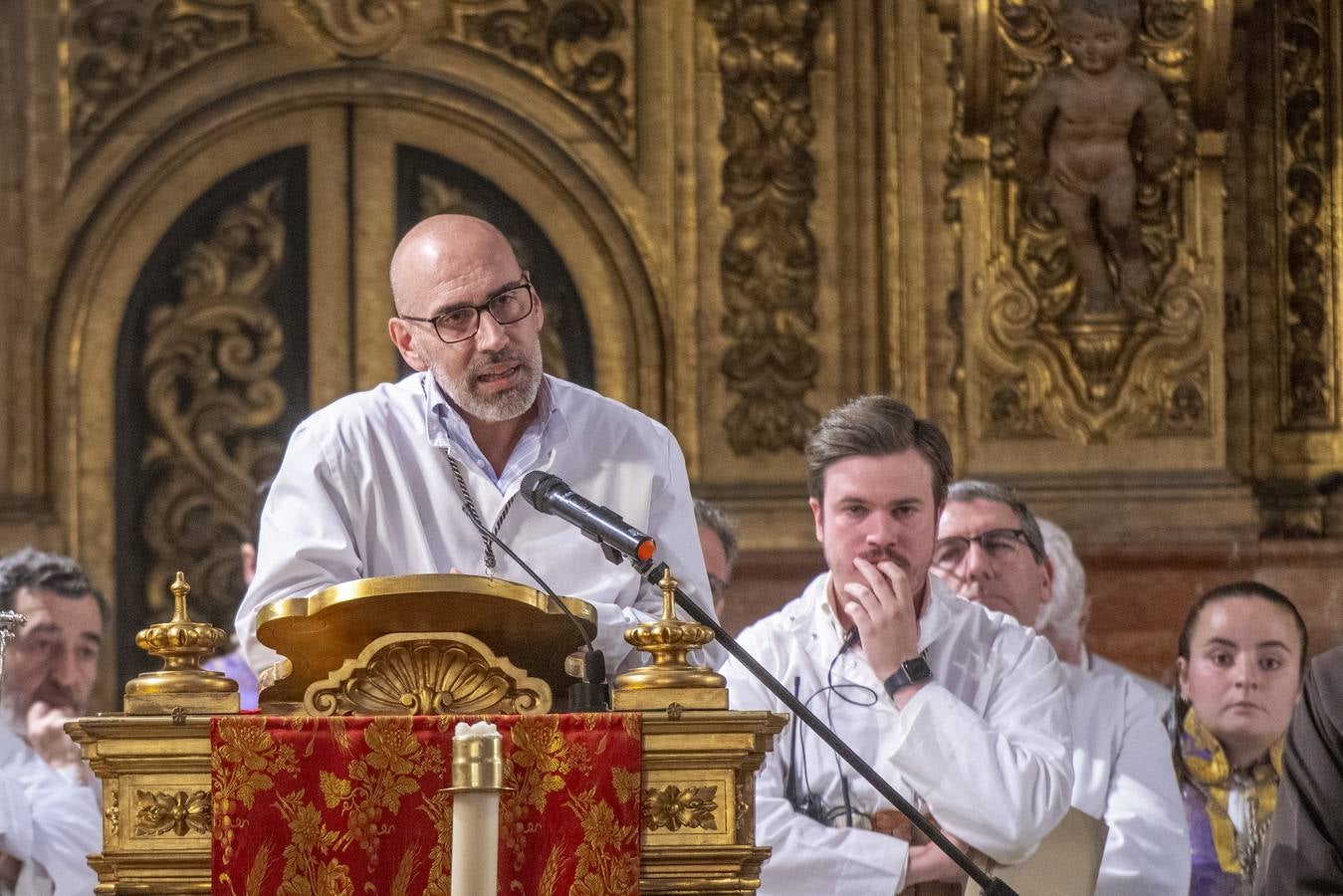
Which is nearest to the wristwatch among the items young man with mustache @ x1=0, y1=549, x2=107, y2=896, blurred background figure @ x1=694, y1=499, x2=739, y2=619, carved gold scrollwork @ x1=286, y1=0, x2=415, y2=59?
blurred background figure @ x1=694, y1=499, x2=739, y2=619

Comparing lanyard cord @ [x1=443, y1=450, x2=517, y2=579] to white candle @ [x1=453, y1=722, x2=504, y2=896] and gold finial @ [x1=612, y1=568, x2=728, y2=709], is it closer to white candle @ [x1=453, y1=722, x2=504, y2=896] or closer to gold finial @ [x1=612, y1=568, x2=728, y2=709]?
gold finial @ [x1=612, y1=568, x2=728, y2=709]

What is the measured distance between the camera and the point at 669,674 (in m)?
3.03

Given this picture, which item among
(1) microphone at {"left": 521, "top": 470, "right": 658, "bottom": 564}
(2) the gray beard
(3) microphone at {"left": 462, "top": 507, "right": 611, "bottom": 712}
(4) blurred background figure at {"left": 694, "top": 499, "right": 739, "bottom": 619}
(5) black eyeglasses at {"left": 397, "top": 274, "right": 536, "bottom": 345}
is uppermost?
(5) black eyeglasses at {"left": 397, "top": 274, "right": 536, "bottom": 345}

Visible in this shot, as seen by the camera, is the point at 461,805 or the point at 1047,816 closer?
the point at 461,805

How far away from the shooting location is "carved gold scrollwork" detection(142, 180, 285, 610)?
24.9 ft

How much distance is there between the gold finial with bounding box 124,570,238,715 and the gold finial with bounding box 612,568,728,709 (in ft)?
1.73

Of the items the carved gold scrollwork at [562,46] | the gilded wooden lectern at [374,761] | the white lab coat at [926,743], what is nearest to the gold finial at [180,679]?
the gilded wooden lectern at [374,761]

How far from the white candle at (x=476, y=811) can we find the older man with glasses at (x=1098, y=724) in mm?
2140

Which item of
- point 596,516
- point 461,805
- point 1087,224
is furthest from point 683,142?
point 461,805

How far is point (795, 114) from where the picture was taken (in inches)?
298

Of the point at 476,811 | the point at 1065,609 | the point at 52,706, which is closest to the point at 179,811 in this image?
the point at 476,811

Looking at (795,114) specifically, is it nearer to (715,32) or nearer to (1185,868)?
(715,32)

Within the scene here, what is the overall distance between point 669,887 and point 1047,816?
3.88ft

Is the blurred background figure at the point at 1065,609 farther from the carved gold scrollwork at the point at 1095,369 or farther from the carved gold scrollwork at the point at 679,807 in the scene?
the carved gold scrollwork at the point at 679,807
